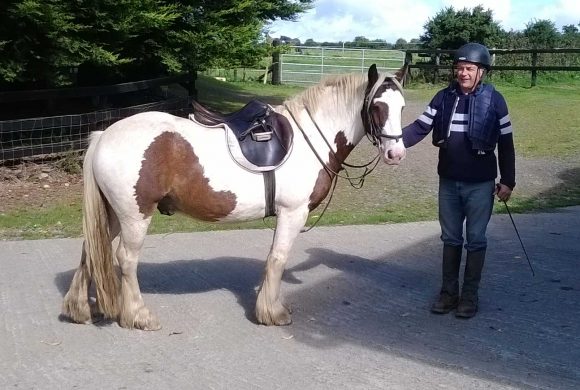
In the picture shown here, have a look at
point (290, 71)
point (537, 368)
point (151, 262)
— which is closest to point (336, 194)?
point (151, 262)

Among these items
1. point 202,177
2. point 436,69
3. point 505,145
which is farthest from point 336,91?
point 436,69

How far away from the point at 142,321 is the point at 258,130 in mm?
1538

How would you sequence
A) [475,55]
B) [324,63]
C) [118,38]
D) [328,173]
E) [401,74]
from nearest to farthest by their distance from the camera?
1. [475,55]
2. [401,74]
3. [328,173]
4. [118,38]
5. [324,63]

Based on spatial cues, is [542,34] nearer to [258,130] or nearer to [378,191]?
[378,191]

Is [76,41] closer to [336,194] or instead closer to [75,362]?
[336,194]

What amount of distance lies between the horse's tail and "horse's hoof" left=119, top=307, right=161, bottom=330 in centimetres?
17

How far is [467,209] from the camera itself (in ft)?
15.7

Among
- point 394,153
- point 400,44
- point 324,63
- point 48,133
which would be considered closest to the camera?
point 394,153

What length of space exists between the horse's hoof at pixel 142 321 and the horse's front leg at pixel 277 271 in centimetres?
72

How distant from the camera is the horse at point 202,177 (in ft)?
14.1

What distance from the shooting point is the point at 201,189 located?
441cm

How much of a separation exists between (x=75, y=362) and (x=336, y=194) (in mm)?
5848

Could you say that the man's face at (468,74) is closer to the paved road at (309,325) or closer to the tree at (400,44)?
the paved road at (309,325)

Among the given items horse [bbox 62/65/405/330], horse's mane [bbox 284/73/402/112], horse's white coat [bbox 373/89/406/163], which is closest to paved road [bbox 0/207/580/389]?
horse [bbox 62/65/405/330]
